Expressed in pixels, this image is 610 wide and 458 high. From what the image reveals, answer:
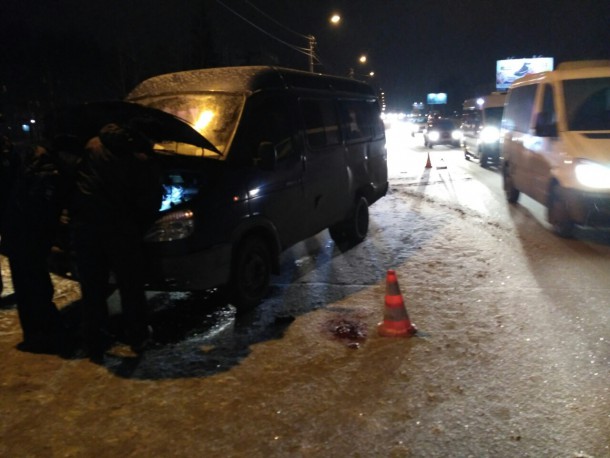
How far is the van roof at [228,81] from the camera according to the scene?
19.1ft

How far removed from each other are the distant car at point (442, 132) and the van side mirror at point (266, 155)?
2690cm

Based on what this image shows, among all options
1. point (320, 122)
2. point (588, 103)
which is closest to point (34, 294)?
point (320, 122)

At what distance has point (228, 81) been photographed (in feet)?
19.3

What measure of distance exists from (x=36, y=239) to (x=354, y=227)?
4.61 m

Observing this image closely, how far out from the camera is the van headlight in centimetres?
458

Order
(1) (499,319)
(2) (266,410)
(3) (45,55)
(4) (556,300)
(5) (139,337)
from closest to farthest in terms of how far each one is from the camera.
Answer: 1. (2) (266,410)
2. (5) (139,337)
3. (1) (499,319)
4. (4) (556,300)
5. (3) (45,55)

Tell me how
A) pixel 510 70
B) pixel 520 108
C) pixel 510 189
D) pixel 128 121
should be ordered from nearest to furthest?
pixel 128 121, pixel 520 108, pixel 510 189, pixel 510 70

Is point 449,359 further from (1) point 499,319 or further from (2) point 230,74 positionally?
(2) point 230,74

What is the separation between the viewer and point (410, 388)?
3934mm

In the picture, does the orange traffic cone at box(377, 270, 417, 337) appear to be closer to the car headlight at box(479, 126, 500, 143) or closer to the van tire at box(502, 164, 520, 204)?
the van tire at box(502, 164, 520, 204)

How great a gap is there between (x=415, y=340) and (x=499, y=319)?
940mm

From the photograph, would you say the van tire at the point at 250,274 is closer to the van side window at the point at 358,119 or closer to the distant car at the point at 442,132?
the van side window at the point at 358,119

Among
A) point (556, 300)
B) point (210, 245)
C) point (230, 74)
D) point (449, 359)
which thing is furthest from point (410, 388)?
point (230, 74)

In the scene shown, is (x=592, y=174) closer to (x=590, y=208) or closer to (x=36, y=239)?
(x=590, y=208)
